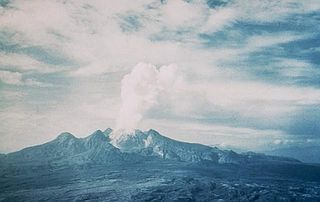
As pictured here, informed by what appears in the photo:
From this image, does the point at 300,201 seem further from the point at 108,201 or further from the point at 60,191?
the point at 60,191

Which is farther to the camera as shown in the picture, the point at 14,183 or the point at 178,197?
the point at 14,183

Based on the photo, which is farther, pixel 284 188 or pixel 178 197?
pixel 284 188

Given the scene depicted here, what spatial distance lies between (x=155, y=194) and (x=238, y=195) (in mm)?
37565

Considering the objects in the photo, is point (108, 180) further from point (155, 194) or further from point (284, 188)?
point (284, 188)

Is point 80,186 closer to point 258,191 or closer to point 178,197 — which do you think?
point 178,197

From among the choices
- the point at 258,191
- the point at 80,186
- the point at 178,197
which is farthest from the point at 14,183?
the point at 258,191

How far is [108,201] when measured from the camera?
126688 mm

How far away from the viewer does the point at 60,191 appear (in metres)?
142

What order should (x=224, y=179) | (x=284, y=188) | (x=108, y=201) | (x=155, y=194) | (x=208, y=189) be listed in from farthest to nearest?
(x=224, y=179) → (x=284, y=188) → (x=208, y=189) → (x=155, y=194) → (x=108, y=201)

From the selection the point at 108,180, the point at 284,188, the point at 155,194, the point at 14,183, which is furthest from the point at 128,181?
the point at 284,188

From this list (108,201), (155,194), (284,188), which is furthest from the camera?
(284,188)

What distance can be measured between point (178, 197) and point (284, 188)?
70.1 meters

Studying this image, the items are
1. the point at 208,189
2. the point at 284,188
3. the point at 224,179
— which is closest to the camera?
the point at 208,189

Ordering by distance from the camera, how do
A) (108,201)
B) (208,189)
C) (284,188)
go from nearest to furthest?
(108,201)
(208,189)
(284,188)
